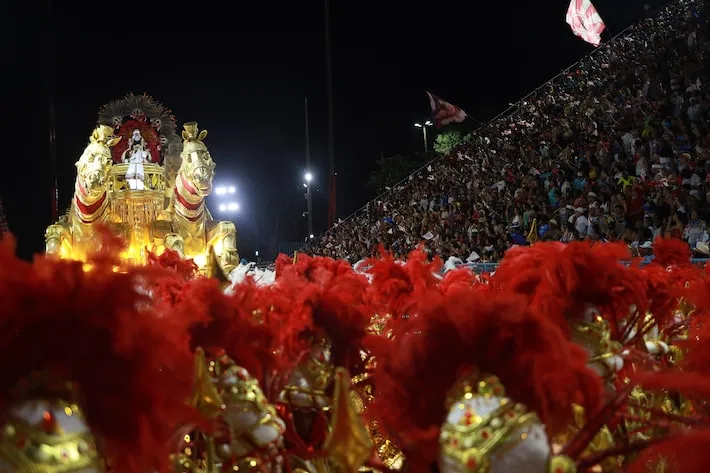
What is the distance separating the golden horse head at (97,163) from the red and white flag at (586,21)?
9.68 metres

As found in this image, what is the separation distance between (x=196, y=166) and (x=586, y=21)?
909cm

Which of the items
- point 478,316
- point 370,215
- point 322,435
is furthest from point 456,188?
point 478,316

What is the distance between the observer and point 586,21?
1468cm

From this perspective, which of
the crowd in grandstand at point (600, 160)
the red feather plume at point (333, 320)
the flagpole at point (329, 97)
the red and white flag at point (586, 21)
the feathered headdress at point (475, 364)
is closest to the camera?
the feathered headdress at point (475, 364)

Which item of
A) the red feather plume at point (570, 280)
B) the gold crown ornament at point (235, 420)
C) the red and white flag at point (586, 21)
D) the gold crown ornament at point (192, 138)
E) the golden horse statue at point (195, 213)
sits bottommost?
the gold crown ornament at point (235, 420)

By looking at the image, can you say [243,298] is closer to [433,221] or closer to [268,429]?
[268,429]

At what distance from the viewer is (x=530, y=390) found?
6.01 ft

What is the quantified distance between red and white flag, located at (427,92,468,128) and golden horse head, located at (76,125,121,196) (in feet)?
35.7

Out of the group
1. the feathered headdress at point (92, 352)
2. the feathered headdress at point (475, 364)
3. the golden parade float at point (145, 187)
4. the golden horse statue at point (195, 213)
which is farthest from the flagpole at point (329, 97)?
the feathered headdress at point (92, 352)

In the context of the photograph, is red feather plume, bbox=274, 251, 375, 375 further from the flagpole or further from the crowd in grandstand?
the flagpole

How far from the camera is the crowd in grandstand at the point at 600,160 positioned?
7934mm

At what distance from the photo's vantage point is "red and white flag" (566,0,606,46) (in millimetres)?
14508

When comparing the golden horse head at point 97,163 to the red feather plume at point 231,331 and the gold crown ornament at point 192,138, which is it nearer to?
the gold crown ornament at point 192,138

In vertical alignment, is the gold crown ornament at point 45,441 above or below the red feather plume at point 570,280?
below
